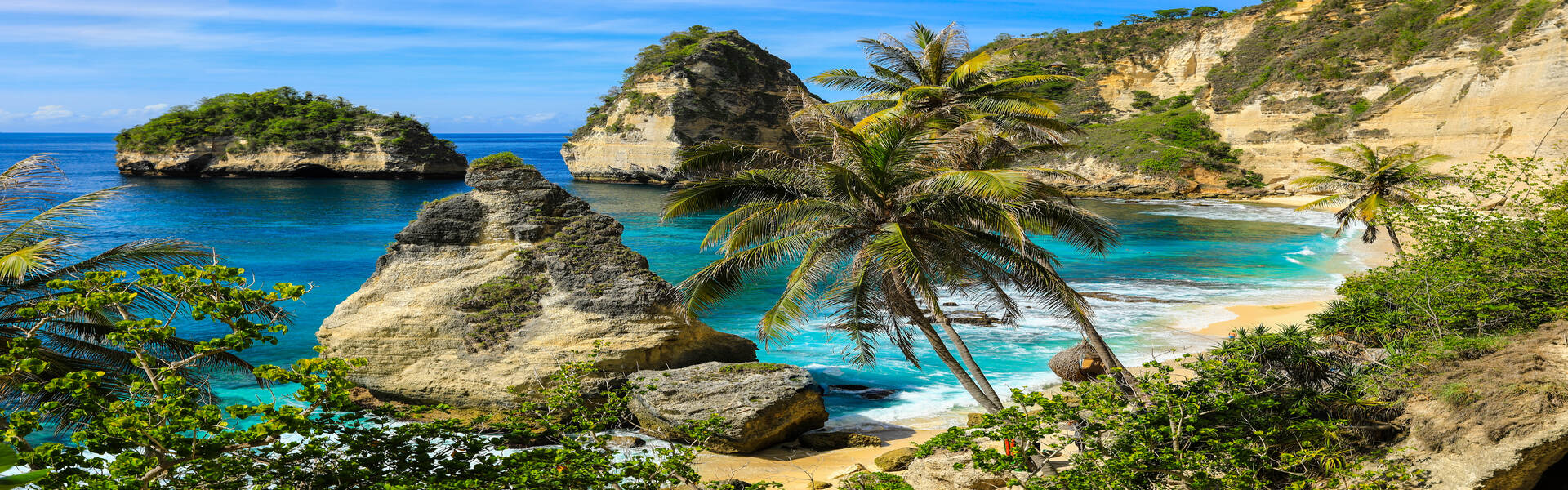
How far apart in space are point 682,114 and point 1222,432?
61567 mm

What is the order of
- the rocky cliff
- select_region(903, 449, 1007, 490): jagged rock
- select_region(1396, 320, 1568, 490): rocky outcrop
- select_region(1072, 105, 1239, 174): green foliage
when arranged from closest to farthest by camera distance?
select_region(1396, 320, 1568, 490): rocky outcrop
select_region(903, 449, 1007, 490): jagged rock
the rocky cliff
select_region(1072, 105, 1239, 174): green foliage

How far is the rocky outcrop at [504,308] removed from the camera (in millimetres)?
14844

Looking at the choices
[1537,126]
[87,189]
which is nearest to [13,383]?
[1537,126]

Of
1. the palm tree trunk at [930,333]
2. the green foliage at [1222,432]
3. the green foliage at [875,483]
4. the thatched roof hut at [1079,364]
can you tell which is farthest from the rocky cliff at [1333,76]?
the green foliage at [875,483]

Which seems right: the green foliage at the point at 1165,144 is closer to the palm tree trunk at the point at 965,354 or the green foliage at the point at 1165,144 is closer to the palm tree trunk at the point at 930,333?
the palm tree trunk at the point at 965,354

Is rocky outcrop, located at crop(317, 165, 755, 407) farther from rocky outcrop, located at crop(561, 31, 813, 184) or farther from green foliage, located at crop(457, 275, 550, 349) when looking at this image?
rocky outcrop, located at crop(561, 31, 813, 184)

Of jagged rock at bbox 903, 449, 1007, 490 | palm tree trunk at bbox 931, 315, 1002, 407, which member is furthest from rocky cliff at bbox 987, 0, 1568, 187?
jagged rock at bbox 903, 449, 1007, 490

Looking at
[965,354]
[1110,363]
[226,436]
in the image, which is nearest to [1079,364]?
[1110,363]

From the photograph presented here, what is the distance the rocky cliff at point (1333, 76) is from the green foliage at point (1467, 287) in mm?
7433

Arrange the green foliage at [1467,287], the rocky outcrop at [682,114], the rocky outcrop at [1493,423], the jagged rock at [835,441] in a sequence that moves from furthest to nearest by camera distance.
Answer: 1. the rocky outcrop at [682,114]
2. the jagged rock at [835,441]
3. the green foliage at [1467,287]
4. the rocky outcrop at [1493,423]

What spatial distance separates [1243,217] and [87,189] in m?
79.9

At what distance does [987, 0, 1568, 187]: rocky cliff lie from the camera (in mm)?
36031

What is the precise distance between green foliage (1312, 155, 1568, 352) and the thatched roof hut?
156 inches

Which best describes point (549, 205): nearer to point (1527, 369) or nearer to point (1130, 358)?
point (1130, 358)
